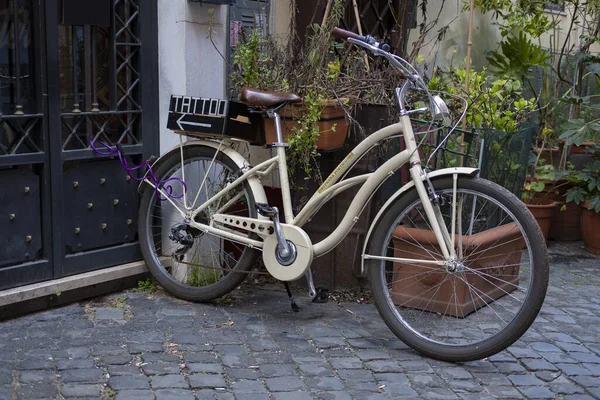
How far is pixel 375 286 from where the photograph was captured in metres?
4.53

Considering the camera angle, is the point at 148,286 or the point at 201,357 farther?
the point at 148,286

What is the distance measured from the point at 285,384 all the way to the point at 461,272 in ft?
3.44

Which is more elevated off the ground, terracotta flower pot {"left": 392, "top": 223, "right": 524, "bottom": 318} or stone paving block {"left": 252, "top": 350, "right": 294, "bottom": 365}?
terracotta flower pot {"left": 392, "top": 223, "right": 524, "bottom": 318}

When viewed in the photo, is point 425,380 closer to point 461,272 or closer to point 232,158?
point 461,272

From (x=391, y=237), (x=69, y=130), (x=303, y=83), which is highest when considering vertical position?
(x=303, y=83)

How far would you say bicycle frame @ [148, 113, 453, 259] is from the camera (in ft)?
14.4

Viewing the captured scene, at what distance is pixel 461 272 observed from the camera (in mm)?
4355

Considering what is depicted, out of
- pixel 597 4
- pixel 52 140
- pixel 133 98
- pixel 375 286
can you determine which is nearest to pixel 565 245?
pixel 597 4

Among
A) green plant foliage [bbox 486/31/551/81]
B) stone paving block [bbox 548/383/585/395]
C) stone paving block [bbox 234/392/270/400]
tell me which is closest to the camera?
stone paving block [bbox 234/392/270/400]

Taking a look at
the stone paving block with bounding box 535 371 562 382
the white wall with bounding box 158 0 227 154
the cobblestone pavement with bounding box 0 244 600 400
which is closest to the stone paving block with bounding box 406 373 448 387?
the cobblestone pavement with bounding box 0 244 600 400

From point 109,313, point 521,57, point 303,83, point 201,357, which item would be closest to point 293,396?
point 201,357

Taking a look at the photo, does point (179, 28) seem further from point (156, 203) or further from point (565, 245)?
point (565, 245)

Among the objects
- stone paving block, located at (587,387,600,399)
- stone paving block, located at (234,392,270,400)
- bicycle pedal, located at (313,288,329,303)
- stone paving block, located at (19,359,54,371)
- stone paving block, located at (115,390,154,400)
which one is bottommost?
stone paving block, located at (587,387,600,399)

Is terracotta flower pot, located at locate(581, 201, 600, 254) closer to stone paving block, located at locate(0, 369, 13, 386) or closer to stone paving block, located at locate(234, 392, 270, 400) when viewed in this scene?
stone paving block, located at locate(234, 392, 270, 400)
